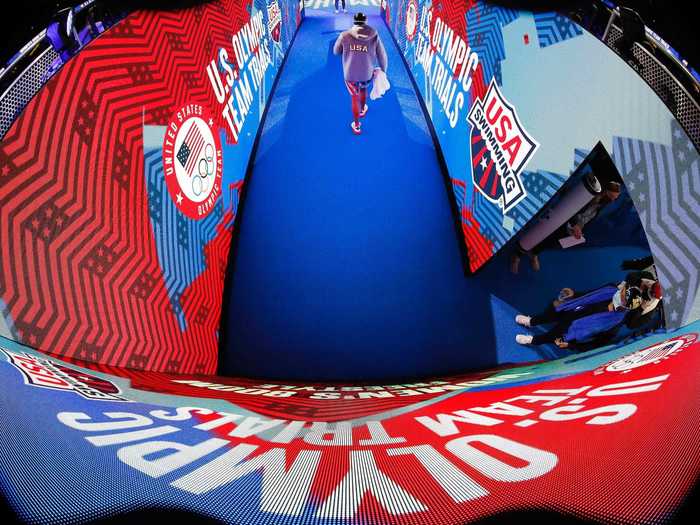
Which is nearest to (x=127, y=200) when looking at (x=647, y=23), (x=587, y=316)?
(x=647, y=23)

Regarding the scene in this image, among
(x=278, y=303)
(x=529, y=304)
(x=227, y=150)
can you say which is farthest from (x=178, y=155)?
(x=529, y=304)

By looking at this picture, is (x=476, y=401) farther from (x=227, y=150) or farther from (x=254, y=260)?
(x=227, y=150)

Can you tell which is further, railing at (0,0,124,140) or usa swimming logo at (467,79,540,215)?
usa swimming logo at (467,79,540,215)

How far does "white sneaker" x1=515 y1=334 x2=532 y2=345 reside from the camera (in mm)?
2539

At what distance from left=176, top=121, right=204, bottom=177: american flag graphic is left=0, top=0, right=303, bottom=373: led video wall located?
0.05 ft

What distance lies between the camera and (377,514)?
0.51 meters

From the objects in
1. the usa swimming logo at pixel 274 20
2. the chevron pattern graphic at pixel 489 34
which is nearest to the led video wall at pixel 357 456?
the chevron pattern graphic at pixel 489 34

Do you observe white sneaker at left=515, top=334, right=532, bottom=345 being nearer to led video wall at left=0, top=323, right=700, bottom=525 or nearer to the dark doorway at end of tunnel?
the dark doorway at end of tunnel

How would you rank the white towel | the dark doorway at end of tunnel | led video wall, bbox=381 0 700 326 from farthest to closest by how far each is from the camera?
the white towel < the dark doorway at end of tunnel < led video wall, bbox=381 0 700 326

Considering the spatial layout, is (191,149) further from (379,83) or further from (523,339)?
(523,339)

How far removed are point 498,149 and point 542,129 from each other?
0.47m

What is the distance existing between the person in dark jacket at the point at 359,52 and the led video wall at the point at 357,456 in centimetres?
371

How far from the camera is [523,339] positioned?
2557 mm

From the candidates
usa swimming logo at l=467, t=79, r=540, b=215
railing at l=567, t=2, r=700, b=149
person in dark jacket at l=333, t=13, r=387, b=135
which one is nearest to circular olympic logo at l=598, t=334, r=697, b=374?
railing at l=567, t=2, r=700, b=149
